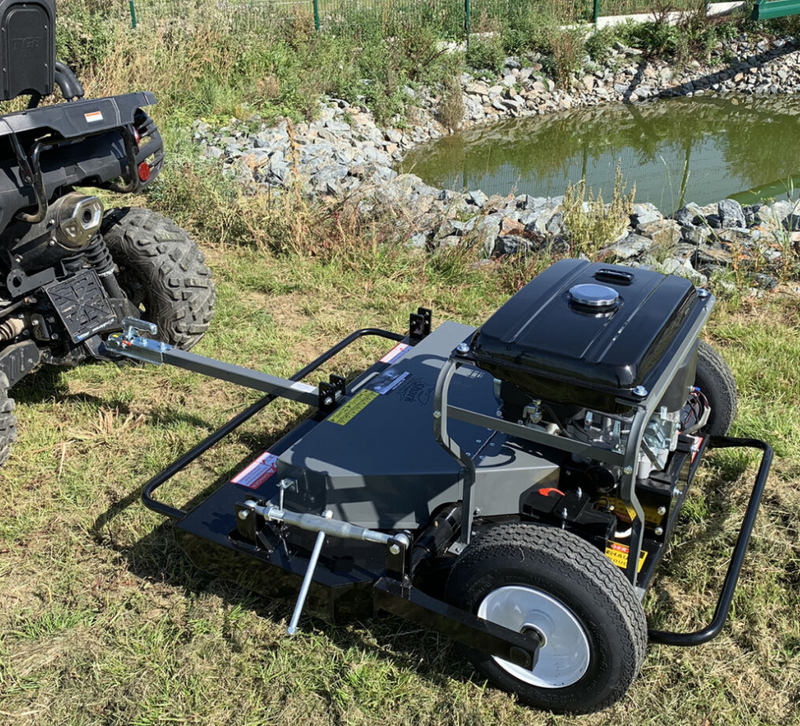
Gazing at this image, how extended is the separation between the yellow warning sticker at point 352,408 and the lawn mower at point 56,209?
1.30 metres

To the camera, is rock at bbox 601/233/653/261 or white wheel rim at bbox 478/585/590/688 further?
rock at bbox 601/233/653/261

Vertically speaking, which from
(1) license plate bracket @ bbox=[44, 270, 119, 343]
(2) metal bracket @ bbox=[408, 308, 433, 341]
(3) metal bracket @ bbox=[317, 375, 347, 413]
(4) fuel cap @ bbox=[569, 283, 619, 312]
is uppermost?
(4) fuel cap @ bbox=[569, 283, 619, 312]

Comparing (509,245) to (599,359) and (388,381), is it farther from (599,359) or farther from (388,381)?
(599,359)

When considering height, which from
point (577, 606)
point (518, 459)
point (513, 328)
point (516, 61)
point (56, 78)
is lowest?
point (516, 61)

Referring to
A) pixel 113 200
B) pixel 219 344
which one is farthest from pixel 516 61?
pixel 219 344

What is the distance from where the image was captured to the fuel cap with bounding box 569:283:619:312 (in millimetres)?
2129

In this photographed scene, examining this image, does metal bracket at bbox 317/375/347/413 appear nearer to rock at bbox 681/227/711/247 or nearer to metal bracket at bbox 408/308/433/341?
metal bracket at bbox 408/308/433/341

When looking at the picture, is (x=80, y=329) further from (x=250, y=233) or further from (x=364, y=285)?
(x=250, y=233)

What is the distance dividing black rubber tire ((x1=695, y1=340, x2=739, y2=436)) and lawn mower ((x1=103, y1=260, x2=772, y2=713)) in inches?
9.7

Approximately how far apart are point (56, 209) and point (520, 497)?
218 cm

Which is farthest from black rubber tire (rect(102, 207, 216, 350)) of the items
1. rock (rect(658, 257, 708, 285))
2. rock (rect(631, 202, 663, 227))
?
rock (rect(631, 202, 663, 227))

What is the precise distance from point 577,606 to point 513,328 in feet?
2.41

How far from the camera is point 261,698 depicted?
2357 millimetres

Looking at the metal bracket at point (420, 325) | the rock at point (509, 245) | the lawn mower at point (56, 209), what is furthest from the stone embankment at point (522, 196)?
the lawn mower at point (56, 209)
